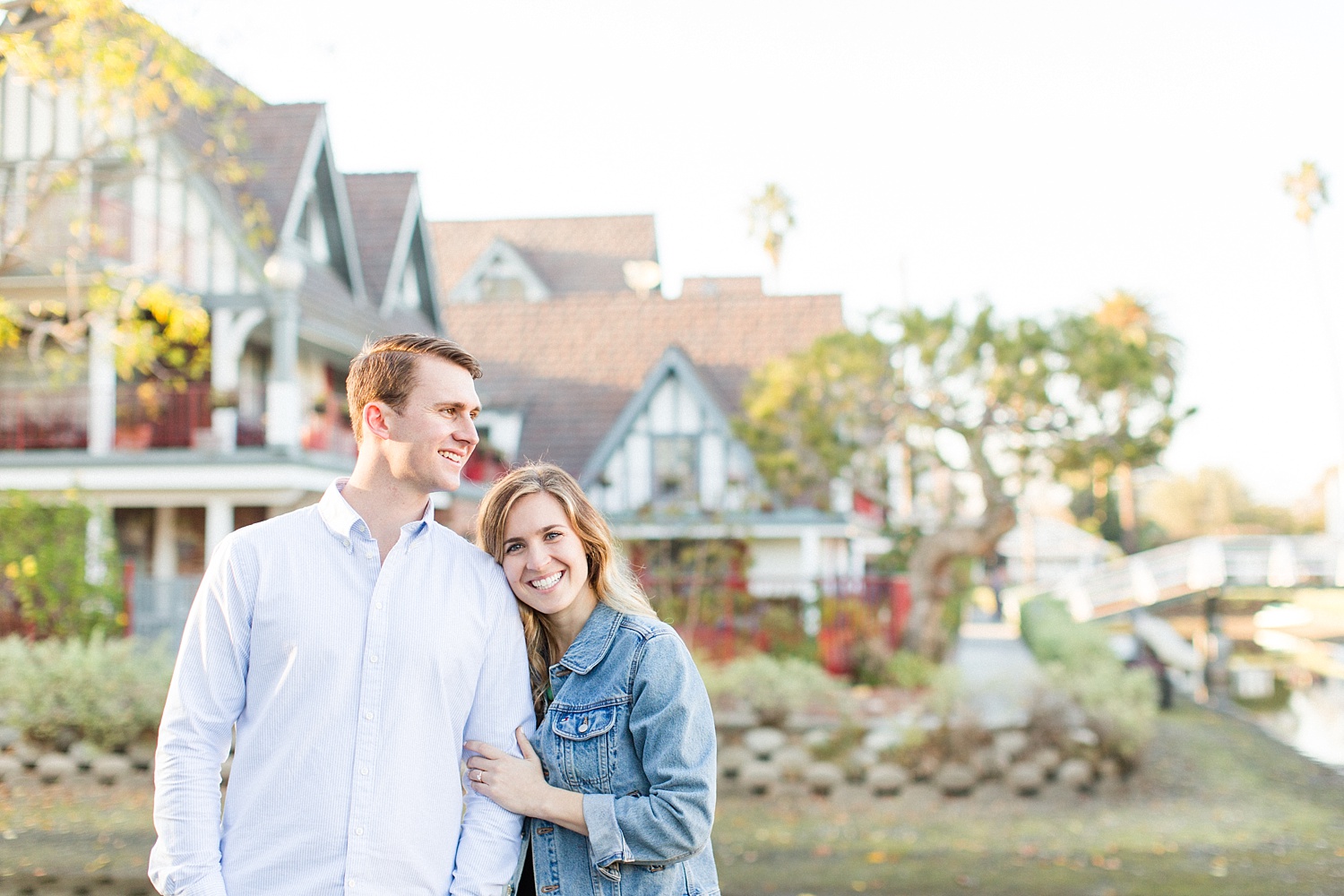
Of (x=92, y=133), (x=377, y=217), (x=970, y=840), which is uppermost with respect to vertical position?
(x=377, y=217)

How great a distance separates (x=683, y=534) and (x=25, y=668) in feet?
30.5

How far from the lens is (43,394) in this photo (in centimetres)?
1712

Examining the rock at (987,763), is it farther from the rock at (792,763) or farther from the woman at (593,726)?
the woman at (593,726)

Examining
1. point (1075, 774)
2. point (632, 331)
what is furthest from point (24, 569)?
point (632, 331)

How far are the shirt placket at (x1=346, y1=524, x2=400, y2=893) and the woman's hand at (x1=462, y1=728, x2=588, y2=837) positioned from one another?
0.27 m

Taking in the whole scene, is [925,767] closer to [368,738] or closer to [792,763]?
[792,763]

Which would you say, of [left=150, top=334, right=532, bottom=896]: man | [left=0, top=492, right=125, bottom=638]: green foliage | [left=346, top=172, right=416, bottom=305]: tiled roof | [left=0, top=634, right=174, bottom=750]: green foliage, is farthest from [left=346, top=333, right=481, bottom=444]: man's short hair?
[left=346, top=172, right=416, bottom=305]: tiled roof

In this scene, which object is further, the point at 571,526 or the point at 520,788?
the point at 571,526

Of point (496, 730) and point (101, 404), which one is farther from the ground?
point (101, 404)

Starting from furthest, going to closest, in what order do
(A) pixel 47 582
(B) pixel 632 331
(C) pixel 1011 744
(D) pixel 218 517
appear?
(B) pixel 632 331
(D) pixel 218 517
(A) pixel 47 582
(C) pixel 1011 744

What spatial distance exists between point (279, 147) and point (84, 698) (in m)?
10.5

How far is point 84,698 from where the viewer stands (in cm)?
1081

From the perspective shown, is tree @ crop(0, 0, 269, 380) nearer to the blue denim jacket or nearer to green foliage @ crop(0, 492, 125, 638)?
green foliage @ crop(0, 492, 125, 638)

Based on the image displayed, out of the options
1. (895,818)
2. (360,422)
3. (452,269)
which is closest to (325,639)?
(360,422)
